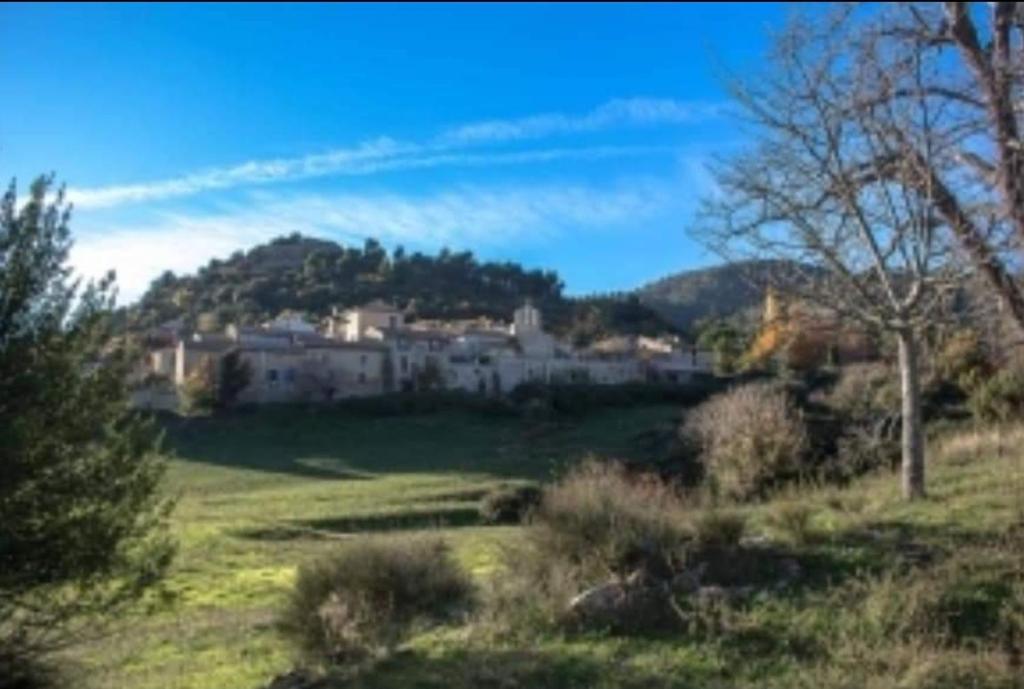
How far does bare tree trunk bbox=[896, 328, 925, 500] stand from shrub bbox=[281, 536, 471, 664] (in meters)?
6.28

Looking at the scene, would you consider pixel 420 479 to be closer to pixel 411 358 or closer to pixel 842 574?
pixel 842 574

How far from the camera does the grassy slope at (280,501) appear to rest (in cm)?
1426

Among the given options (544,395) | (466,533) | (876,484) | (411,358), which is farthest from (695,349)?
(876,484)

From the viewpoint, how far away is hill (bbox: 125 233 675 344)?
12650 centimetres

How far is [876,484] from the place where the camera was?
18.2m

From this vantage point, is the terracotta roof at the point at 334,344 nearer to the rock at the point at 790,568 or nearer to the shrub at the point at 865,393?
the shrub at the point at 865,393

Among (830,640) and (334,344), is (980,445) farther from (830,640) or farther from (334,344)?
(334,344)

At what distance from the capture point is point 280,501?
43781mm

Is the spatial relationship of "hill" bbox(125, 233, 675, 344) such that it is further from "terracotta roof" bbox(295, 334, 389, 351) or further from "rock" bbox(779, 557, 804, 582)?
"rock" bbox(779, 557, 804, 582)

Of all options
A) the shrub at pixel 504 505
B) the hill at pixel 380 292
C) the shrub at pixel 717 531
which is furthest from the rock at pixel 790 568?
the hill at pixel 380 292

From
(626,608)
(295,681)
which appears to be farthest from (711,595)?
(295,681)

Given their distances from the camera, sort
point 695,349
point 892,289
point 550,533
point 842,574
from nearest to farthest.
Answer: point 842,574 → point 550,533 → point 892,289 → point 695,349

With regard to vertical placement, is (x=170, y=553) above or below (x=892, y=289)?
below

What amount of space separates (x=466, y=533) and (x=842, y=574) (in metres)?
16.8
